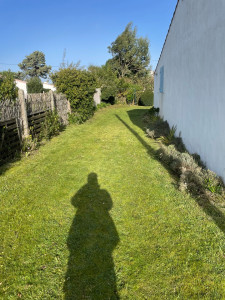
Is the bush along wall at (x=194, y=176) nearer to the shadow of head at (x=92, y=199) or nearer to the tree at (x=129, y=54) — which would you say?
the shadow of head at (x=92, y=199)

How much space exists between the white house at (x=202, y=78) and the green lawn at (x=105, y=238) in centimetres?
112

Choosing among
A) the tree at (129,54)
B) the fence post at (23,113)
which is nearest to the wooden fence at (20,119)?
the fence post at (23,113)

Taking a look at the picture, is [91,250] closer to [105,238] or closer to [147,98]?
[105,238]

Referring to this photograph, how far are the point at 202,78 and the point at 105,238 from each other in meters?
4.03

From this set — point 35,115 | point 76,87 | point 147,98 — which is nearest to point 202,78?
point 35,115

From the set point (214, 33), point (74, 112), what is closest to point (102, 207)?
point (214, 33)

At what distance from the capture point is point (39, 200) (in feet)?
12.9

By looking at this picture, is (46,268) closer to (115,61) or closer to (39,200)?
(39,200)

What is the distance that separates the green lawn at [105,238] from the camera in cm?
227

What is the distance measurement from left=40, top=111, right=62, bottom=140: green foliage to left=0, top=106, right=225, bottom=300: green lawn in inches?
120

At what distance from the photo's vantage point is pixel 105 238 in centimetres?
297

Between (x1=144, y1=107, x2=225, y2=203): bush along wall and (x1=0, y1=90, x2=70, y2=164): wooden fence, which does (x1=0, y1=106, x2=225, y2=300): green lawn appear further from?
(x1=0, y1=90, x2=70, y2=164): wooden fence

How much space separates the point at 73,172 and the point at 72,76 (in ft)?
25.8

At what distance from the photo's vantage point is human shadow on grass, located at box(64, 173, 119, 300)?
88.4 inches
